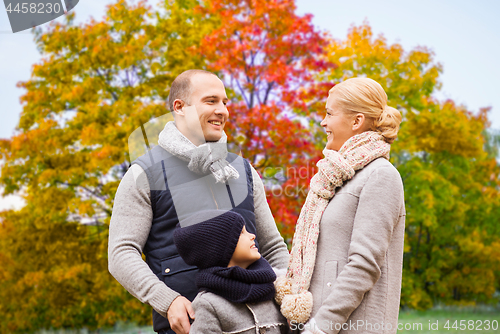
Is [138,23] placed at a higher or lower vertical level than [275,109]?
higher

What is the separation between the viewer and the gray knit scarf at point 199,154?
2336 millimetres

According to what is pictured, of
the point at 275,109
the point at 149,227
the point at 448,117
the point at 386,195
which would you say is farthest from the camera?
the point at 448,117

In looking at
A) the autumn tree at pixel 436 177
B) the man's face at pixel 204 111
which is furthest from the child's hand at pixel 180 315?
the autumn tree at pixel 436 177

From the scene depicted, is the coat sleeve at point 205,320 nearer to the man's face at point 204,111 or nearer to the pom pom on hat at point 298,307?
the pom pom on hat at point 298,307

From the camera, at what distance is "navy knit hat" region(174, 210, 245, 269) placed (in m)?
1.97

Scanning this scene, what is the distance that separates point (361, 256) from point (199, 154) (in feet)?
3.17

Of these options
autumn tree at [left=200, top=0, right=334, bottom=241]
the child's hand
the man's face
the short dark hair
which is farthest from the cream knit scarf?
autumn tree at [left=200, top=0, right=334, bottom=241]

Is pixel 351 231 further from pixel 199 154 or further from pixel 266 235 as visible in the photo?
pixel 199 154

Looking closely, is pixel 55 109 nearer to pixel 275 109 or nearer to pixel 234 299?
pixel 275 109

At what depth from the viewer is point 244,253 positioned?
201 centimetres

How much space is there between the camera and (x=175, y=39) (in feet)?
32.9

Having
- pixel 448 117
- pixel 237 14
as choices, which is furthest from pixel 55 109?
pixel 448 117

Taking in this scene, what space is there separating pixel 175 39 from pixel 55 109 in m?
3.13

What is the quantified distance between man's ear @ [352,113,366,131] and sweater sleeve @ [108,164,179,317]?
1081mm
